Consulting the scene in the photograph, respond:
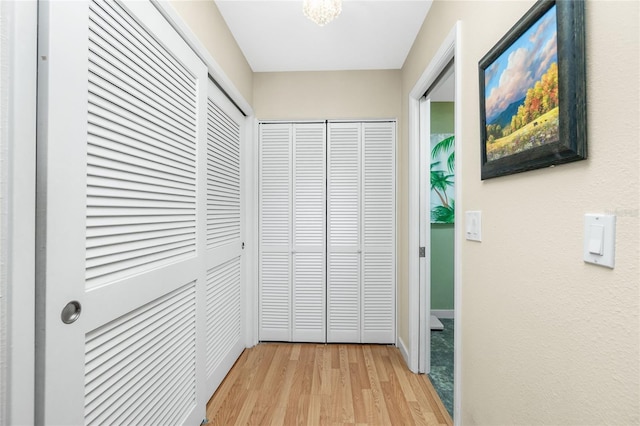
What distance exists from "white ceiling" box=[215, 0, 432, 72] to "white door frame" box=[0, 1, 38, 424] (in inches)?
58.1

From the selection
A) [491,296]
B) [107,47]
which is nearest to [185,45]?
[107,47]

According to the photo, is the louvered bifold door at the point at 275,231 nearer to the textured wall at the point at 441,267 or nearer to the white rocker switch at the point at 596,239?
the textured wall at the point at 441,267

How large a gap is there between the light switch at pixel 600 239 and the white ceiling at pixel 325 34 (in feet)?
5.74

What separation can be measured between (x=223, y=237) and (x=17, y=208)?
1.48 m

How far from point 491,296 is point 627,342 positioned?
547 millimetres

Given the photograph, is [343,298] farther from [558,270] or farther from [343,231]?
[558,270]

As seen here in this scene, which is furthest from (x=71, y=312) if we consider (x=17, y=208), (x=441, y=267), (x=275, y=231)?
(x=441, y=267)

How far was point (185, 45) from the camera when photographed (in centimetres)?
147

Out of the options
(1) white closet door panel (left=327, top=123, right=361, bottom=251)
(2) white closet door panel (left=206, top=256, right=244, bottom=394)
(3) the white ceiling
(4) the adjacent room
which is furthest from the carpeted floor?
(3) the white ceiling

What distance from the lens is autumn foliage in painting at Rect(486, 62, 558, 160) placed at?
813 mm

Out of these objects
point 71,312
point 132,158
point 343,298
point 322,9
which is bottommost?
point 343,298

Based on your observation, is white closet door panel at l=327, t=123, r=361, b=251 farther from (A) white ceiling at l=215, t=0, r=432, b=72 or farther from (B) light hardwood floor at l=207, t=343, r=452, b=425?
(B) light hardwood floor at l=207, t=343, r=452, b=425

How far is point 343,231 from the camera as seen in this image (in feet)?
8.98

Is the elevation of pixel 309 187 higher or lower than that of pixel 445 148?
lower
